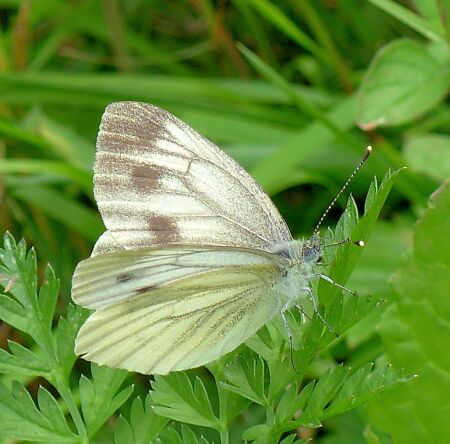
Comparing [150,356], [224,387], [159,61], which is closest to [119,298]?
[150,356]

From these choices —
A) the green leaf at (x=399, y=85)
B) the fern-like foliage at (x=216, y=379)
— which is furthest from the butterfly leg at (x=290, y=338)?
the green leaf at (x=399, y=85)

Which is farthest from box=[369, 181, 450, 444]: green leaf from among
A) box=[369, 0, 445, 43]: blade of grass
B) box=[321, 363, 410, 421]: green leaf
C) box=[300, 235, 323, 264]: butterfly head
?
box=[369, 0, 445, 43]: blade of grass

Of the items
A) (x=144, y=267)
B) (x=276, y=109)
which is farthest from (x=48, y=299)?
(x=276, y=109)

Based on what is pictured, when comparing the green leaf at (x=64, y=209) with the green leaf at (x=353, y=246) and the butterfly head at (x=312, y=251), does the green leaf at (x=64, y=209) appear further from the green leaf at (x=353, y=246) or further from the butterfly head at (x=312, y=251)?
the green leaf at (x=353, y=246)

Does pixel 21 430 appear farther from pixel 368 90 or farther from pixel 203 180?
pixel 368 90

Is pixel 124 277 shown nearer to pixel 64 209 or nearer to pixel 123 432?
pixel 123 432

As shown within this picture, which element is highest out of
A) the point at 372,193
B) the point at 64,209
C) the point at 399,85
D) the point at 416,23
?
the point at 416,23
